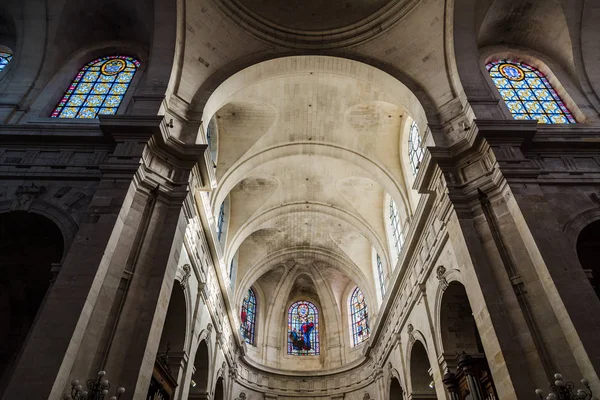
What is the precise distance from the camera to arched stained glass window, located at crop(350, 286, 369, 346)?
2273cm

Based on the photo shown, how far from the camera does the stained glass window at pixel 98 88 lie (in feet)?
39.5

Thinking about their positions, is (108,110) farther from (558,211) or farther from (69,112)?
(558,211)

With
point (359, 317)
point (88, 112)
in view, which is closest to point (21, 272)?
point (88, 112)

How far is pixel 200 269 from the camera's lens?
1262 cm

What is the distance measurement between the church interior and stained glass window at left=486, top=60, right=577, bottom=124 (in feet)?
0.30

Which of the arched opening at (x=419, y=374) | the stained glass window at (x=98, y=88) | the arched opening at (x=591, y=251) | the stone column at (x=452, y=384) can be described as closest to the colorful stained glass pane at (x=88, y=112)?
the stained glass window at (x=98, y=88)

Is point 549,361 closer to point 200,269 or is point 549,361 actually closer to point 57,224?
point 200,269

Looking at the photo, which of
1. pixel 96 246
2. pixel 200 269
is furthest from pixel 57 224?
pixel 200 269

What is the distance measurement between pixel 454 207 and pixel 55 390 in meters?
8.77

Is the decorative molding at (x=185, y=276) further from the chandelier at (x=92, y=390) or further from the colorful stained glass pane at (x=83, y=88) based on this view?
the colorful stained glass pane at (x=83, y=88)

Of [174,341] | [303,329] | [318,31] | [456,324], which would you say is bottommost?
[174,341]

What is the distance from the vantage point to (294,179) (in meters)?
18.7

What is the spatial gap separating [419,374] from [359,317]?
31.4 feet

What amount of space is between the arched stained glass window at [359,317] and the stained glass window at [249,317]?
578 cm
